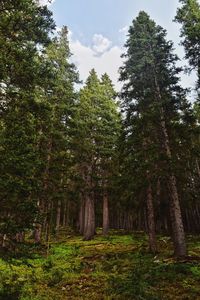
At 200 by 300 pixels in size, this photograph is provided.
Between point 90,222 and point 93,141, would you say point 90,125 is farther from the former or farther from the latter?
point 90,222

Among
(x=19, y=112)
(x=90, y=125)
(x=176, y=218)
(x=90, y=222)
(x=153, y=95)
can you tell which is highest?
(x=90, y=125)

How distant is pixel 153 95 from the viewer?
19141 mm

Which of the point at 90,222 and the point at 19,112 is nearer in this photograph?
the point at 19,112

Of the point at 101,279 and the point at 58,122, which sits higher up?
the point at 58,122

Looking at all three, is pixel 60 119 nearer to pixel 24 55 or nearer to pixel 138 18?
pixel 138 18

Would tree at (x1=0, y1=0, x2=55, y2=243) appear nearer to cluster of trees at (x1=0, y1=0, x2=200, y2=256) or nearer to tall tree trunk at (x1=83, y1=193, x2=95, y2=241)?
cluster of trees at (x1=0, y1=0, x2=200, y2=256)

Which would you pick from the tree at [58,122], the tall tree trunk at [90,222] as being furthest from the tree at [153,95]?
the tall tree trunk at [90,222]

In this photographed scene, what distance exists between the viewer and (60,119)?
82.7 ft

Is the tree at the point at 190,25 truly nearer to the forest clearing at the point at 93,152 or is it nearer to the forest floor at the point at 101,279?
the forest clearing at the point at 93,152

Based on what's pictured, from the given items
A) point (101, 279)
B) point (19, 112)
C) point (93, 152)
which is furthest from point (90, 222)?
point (19, 112)

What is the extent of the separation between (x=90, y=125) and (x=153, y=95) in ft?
40.0

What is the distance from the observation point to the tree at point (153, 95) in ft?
54.6

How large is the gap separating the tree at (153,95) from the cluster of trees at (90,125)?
63mm

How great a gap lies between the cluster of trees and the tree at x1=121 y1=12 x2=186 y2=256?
63mm
